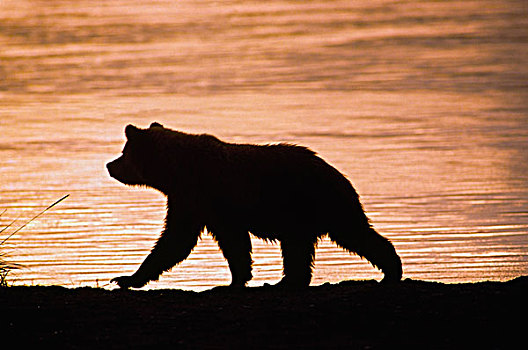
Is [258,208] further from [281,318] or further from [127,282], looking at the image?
[281,318]

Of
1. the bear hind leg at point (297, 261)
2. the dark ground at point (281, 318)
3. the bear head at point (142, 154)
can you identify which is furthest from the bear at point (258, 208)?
the dark ground at point (281, 318)

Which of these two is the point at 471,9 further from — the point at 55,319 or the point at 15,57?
the point at 55,319

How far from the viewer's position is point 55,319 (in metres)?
7.84

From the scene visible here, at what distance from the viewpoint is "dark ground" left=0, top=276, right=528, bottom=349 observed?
7.17 meters

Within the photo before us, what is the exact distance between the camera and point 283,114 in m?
17.6

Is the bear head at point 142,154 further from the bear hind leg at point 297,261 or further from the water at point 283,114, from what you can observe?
the bear hind leg at point 297,261

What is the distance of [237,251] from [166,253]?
53 centimetres

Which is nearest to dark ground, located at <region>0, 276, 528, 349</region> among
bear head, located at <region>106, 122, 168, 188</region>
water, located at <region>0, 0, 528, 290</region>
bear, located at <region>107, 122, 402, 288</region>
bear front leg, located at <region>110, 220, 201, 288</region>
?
bear, located at <region>107, 122, 402, 288</region>

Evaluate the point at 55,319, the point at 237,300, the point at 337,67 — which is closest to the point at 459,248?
the point at 237,300

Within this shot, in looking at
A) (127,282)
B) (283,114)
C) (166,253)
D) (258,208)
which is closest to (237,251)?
(258,208)

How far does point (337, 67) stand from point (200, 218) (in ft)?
41.9

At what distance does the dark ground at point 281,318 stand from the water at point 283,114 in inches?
65.9

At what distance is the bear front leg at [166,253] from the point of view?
9445 millimetres

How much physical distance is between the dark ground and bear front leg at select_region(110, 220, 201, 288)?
2.94 feet
